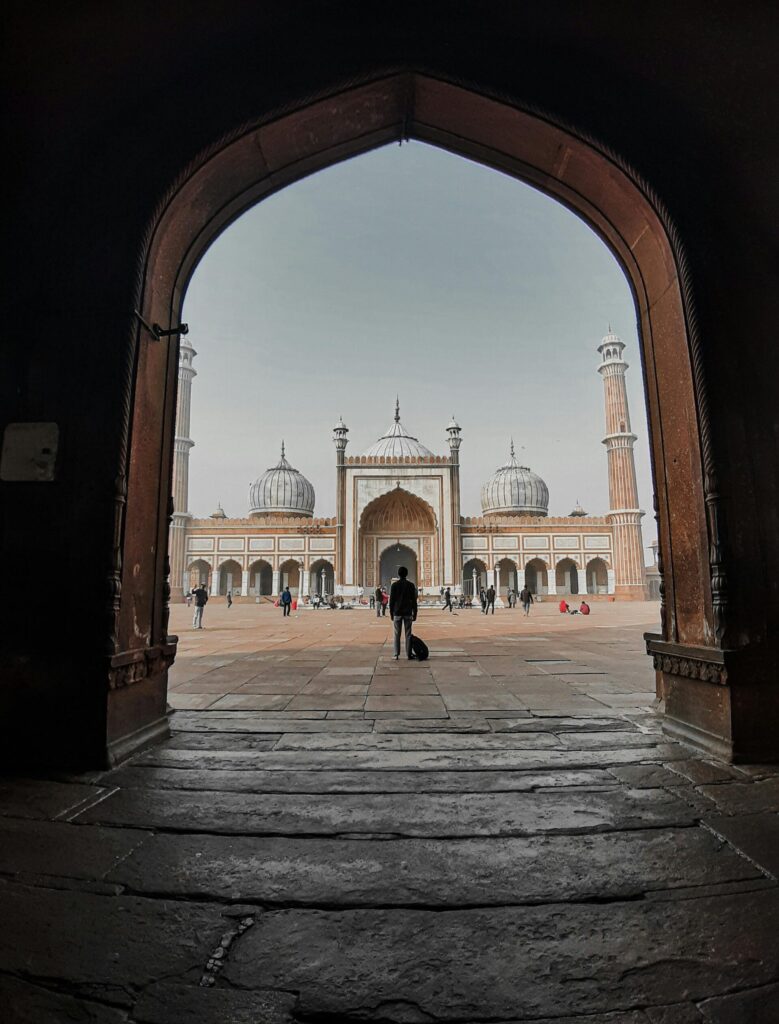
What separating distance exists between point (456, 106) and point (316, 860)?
386 cm

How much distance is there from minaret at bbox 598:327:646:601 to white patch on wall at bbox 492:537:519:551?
5865 millimetres

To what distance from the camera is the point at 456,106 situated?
136 inches

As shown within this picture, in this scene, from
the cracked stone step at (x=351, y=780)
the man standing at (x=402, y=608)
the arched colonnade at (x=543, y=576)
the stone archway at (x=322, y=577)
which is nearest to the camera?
the cracked stone step at (x=351, y=780)

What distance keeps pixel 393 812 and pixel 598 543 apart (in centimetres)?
3624

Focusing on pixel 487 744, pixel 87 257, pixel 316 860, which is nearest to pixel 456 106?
pixel 87 257

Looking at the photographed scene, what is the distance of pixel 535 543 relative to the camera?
36.0 m

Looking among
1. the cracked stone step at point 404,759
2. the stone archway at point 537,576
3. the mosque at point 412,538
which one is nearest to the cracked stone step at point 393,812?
the cracked stone step at point 404,759

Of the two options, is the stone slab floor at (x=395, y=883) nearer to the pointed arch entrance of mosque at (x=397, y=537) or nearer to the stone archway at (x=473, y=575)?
the pointed arch entrance of mosque at (x=397, y=537)

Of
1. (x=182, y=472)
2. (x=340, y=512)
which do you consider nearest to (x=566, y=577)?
(x=340, y=512)

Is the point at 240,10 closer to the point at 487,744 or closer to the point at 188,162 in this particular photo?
the point at 188,162

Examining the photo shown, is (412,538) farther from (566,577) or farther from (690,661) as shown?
(690,661)

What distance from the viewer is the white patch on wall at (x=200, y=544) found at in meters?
35.5

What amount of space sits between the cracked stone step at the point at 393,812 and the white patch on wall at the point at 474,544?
3292 centimetres

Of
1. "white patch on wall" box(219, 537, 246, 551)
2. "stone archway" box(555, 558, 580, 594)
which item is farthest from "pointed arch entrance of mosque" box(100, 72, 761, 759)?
"stone archway" box(555, 558, 580, 594)
